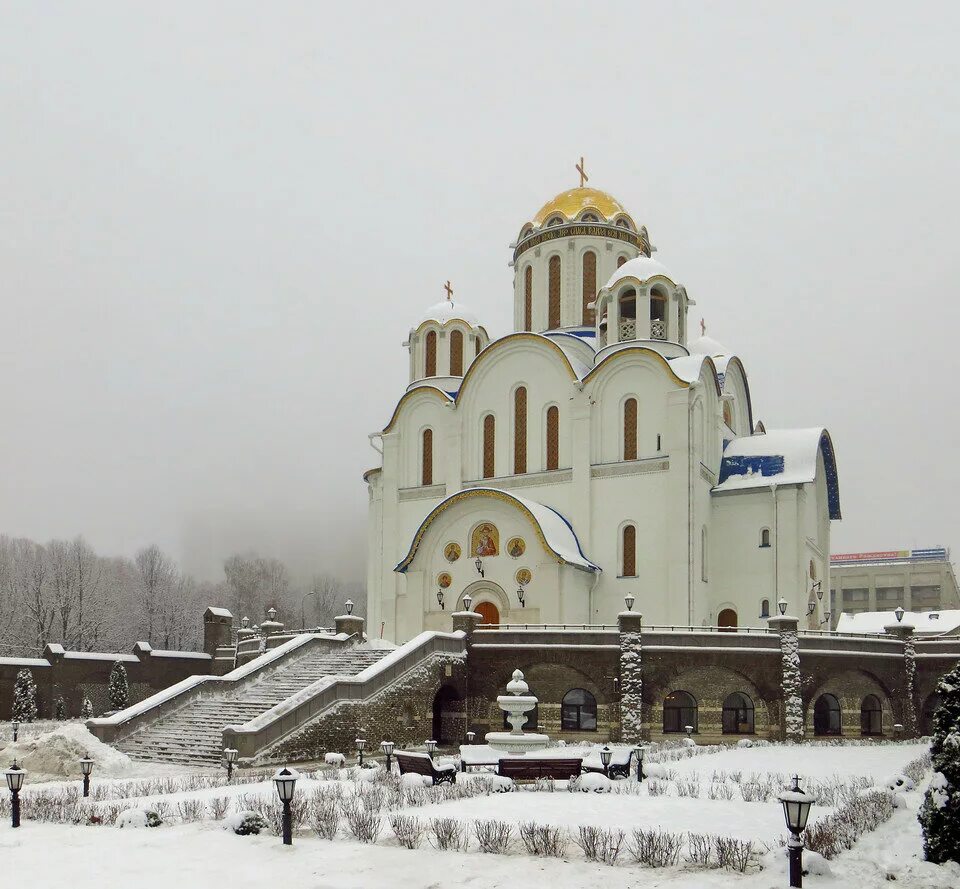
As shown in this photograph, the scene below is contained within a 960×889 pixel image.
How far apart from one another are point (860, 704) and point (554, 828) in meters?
22.6

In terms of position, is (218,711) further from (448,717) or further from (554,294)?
(554,294)

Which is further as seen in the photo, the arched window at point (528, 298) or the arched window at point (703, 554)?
the arched window at point (528, 298)

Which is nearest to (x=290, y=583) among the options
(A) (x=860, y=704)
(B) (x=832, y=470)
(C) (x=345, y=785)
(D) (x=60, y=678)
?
(D) (x=60, y=678)

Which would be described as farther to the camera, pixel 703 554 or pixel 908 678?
pixel 703 554

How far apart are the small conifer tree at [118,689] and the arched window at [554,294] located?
72.4ft

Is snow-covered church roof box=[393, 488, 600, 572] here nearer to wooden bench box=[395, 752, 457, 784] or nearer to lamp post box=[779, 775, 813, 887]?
wooden bench box=[395, 752, 457, 784]

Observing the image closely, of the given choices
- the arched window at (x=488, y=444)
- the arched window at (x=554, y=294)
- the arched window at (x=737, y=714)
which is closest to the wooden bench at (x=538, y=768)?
the arched window at (x=737, y=714)

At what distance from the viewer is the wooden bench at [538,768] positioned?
18.7m

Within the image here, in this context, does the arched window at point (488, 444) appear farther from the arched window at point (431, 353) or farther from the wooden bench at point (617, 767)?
the wooden bench at point (617, 767)

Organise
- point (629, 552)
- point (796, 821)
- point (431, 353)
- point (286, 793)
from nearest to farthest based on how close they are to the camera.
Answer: point (796, 821) → point (286, 793) → point (629, 552) → point (431, 353)

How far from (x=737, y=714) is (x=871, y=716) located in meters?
5.01

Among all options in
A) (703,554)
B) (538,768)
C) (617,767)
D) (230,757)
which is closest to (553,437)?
(703,554)

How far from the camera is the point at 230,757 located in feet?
75.0

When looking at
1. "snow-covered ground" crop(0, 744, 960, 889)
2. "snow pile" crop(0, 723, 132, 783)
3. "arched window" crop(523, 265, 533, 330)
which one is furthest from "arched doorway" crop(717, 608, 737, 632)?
"snow pile" crop(0, 723, 132, 783)
